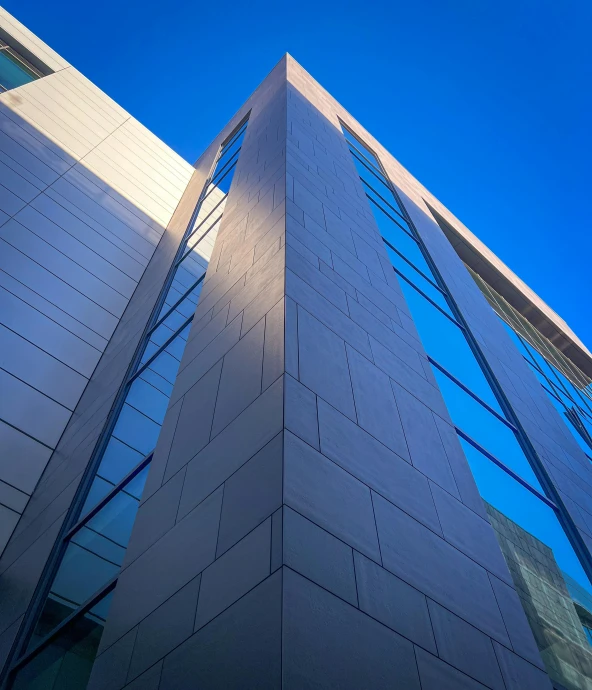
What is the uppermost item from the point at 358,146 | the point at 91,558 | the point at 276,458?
the point at 358,146

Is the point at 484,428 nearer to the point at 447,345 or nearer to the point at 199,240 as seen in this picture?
the point at 447,345

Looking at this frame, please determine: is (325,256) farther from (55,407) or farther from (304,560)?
(55,407)

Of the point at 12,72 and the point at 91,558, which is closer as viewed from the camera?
the point at 91,558

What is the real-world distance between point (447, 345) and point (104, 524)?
6018mm

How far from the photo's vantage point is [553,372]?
17875mm

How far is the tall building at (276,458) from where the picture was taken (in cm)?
322

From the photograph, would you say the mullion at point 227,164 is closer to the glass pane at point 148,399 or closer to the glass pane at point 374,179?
the glass pane at point 374,179

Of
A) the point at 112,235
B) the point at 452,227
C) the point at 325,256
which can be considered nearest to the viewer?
the point at 325,256

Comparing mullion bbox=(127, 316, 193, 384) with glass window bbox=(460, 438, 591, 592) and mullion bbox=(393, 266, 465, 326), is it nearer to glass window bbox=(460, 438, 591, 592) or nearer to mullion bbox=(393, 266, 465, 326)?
mullion bbox=(393, 266, 465, 326)

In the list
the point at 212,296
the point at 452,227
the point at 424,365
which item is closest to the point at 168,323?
the point at 212,296

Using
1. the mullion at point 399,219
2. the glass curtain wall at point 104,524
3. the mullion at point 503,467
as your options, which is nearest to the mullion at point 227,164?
the mullion at point 399,219

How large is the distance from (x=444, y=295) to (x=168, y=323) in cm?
606

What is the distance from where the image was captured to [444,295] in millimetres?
11492

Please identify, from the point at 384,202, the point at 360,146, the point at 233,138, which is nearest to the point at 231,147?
the point at 233,138
